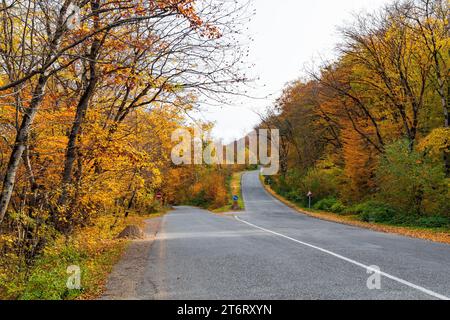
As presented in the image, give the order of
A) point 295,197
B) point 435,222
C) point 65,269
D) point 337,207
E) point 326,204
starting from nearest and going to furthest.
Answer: point 65,269
point 435,222
point 337,207
point 326,204
point 295,197

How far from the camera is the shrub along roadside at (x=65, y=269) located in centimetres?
675

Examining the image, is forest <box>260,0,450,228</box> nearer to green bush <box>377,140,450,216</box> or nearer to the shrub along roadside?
green bush <box>377,140,450,216</box>

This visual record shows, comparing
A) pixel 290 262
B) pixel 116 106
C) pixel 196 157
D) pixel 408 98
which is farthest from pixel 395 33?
pixel 196 157

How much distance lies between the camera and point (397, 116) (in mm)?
27281

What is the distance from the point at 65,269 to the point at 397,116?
24.7 meters

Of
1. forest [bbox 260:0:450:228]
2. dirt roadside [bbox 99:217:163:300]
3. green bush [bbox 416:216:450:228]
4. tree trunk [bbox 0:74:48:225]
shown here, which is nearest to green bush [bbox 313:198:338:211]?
forest [bbox 260:0:450:228]

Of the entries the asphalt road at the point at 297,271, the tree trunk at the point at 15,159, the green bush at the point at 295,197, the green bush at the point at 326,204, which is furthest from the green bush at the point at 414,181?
the green bush at the point at 295,197

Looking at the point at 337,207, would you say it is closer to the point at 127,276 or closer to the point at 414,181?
the point at 414,181

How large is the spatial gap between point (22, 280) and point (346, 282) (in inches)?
233

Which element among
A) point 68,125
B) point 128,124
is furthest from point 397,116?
point 68,125

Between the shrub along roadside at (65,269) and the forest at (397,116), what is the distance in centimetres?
1532

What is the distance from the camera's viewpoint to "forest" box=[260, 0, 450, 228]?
20.8 m

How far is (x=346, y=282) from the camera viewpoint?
6.37 meters

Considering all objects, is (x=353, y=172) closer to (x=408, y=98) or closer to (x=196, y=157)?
(x=408, y=98)
